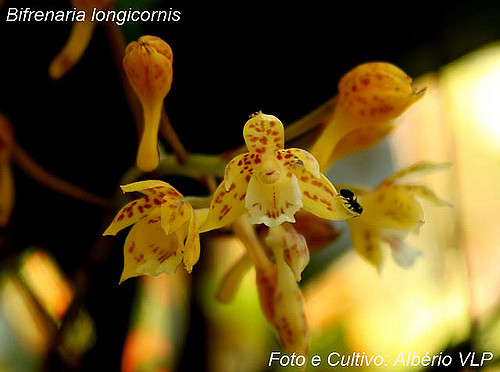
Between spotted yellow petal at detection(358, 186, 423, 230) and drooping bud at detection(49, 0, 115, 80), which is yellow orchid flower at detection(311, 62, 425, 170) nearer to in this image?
spotted yellow petal at detection(358, 186, 423, 230)

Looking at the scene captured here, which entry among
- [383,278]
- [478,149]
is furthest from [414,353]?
[478,149]

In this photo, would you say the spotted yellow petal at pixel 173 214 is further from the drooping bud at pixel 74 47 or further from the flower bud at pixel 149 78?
the drooping bud at pixel 74 47

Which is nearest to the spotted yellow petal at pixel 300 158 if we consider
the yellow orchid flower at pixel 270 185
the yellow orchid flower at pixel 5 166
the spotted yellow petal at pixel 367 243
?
the yellow orchid flower at pixel 270 185

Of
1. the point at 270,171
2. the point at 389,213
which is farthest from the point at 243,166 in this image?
the point at 389,213

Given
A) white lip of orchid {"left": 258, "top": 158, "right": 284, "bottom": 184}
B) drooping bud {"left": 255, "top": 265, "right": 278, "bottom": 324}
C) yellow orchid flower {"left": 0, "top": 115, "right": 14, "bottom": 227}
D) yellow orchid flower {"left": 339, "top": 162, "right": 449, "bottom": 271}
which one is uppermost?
yellow orchid flower {"left": 0, "top": 115, "right": 14, "bottom": 227}

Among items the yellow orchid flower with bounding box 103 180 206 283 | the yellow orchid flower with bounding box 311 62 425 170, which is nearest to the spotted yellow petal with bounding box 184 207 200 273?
the yellow orchid flower with bounding box 103 180 206 283

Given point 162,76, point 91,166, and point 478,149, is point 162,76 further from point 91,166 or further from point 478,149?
point 478,149

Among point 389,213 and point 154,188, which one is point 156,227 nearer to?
point 154,188

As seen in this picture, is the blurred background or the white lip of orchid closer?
the white lip of orchid
